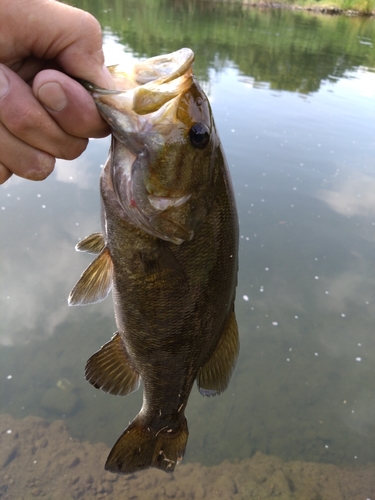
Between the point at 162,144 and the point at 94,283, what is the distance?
2.21 feet

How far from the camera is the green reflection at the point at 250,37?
1432 cm

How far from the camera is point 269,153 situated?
7.80 m

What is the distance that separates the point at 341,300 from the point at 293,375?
3.98ft

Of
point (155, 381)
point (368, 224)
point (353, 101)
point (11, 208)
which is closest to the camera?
point (155, 381)

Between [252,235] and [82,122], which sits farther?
[252,235]

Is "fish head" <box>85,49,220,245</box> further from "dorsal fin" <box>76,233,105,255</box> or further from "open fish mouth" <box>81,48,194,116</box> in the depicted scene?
"dorsal fin" <box>76,233,105,255</box>

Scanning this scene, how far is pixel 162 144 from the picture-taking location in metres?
1.38

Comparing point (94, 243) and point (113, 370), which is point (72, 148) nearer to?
point (94, 243)

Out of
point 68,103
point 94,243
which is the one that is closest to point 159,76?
point 68,103

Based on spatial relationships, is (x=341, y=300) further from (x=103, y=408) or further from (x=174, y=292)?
(x=174, y=292)

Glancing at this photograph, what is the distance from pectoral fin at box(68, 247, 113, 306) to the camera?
171 centimetres

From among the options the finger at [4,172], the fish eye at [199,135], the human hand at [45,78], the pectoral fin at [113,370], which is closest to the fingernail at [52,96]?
the human hand at [45,78]

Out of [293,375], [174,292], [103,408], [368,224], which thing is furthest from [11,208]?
[368,224]

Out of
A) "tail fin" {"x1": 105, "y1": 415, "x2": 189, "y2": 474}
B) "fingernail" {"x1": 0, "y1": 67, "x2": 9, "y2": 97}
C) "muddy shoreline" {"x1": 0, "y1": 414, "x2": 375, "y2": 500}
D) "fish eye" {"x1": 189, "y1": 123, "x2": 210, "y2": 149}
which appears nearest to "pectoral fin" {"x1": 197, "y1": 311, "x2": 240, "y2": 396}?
"tail fin" {"x1": 105, "y1": 415, "x2": 189, "y2": 474}
